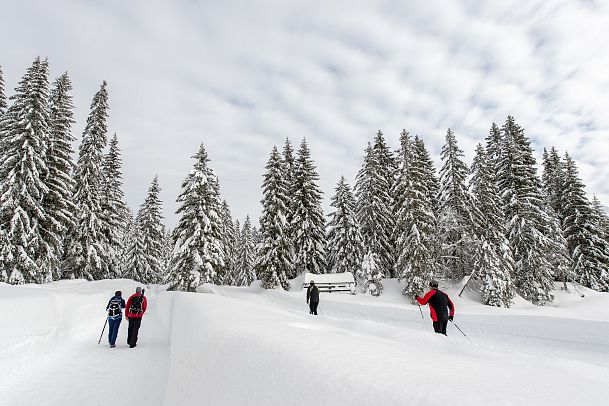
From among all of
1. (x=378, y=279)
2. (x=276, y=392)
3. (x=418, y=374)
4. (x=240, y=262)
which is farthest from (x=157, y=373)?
(x=240, y=262)

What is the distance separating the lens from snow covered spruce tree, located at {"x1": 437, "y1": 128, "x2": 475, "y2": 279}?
25.3m

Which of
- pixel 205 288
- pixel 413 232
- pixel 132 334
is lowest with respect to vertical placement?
pixel 132 334

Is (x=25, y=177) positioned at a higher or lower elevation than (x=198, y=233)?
higher

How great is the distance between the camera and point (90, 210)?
30141 millimetres

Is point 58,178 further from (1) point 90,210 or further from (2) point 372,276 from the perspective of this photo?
(2) point 372,276

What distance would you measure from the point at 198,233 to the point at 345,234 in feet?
45.2

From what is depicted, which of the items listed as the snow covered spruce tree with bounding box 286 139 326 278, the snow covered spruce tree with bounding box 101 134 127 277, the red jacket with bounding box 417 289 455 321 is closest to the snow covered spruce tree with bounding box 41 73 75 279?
the snow covered spruce tree with bounding box 101 134 127 277

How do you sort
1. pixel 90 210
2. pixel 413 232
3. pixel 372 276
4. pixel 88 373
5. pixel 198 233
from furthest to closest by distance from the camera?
pixel 90 210 < pixel 198 233 < pixel 372 276 < pixel 413 232 < pixel 88 373

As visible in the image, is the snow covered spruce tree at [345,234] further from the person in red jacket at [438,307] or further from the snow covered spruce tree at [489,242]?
the person in red jacket at [438,307]

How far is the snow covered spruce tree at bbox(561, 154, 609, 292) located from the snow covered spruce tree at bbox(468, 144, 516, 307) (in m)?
9.49

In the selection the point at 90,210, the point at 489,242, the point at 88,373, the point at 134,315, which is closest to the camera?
the point at 88,373

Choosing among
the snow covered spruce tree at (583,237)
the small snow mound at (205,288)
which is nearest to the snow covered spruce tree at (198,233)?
the small snow mound at (205,288)

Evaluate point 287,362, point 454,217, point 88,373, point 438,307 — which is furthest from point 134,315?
point 454,217

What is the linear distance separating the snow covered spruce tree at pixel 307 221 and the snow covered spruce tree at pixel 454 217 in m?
11.9
